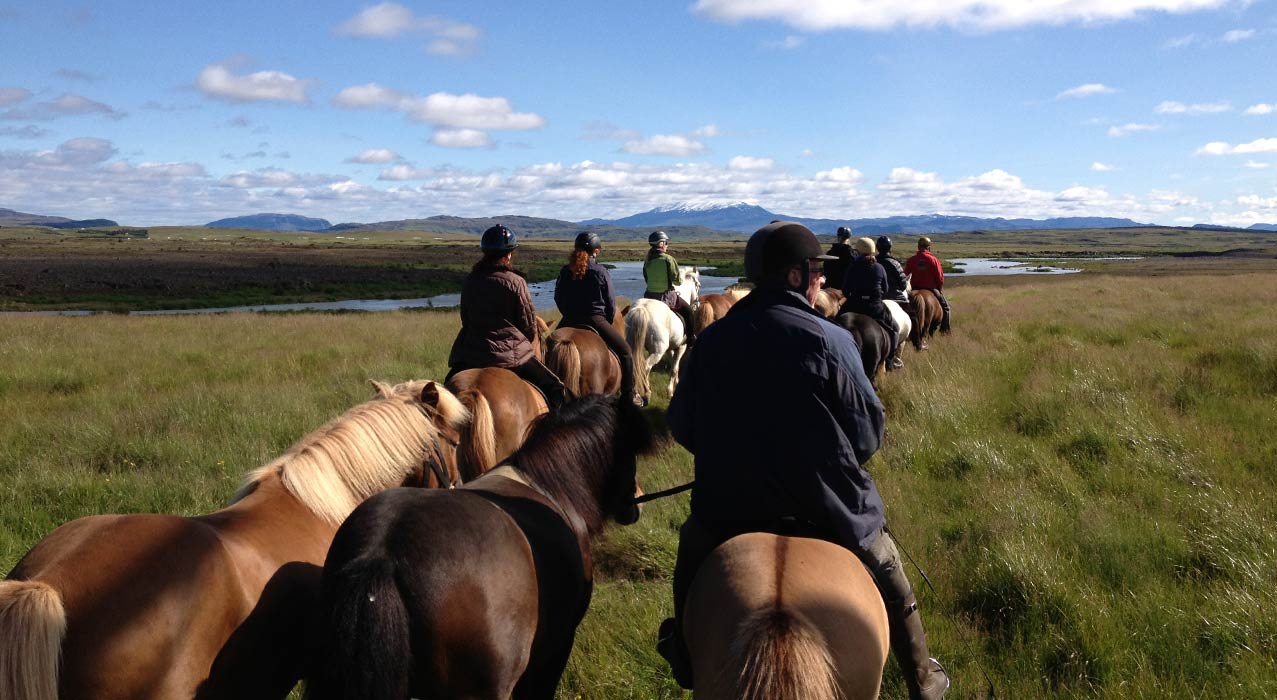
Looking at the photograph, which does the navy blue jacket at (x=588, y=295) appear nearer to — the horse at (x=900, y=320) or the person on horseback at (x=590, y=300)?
the person on horseback at (x=590, y=300)

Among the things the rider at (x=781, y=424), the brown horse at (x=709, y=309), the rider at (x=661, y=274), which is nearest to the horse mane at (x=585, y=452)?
the rider at (x=781, y=424)

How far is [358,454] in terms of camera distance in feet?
12.7

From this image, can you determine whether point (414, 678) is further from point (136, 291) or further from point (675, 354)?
point (136, 291)

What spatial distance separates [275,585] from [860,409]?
8.00ft

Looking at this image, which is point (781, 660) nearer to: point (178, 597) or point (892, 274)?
point (178, 597)

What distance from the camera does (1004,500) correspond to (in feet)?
20.4

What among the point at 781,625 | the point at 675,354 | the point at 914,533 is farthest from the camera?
the point at 675,354

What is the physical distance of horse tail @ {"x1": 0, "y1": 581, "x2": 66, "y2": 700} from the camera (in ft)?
7.38

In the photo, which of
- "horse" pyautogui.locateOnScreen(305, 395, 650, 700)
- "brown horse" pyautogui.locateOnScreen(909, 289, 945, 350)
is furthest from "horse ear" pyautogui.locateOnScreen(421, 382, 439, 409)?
"brown horse" pyautogui.locateOnScreen(909, 289, 945, 350)

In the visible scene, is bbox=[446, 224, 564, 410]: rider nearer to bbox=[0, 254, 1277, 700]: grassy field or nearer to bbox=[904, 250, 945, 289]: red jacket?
bbox=[0, 254, 1277, 700]: grassy field

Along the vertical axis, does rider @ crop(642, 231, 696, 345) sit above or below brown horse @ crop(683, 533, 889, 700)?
above

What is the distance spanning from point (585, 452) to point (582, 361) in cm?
483

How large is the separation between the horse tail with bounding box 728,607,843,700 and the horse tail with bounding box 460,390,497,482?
11.6 ft

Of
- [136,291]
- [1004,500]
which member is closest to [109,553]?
[1004,500]
